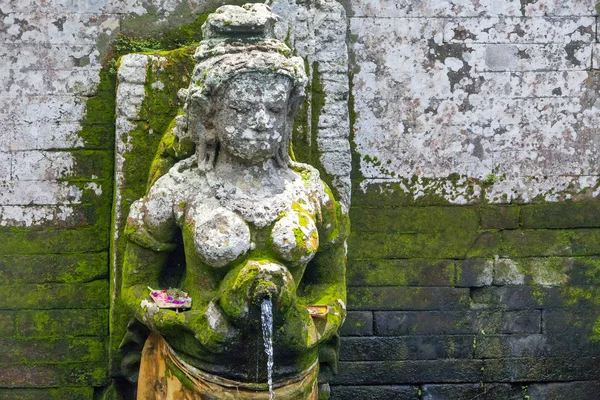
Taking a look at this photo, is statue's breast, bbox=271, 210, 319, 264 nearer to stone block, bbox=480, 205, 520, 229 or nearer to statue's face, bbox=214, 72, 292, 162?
statue's face, bbox=214, 72, 292, 162

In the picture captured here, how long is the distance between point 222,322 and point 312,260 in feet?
2.60

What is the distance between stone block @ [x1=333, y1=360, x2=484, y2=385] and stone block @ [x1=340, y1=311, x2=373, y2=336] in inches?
8.3

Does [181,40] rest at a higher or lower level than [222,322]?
higher

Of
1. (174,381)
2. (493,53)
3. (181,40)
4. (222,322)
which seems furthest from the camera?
(493,53)

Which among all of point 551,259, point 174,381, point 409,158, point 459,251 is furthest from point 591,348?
point 174,381


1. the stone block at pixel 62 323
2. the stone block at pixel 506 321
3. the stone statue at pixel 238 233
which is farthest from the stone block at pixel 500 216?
the stone block at pixel 62 323

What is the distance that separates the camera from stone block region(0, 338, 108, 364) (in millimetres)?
7324

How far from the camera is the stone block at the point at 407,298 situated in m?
7.71

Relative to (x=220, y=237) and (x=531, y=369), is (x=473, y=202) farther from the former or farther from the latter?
(x=220, y=237)

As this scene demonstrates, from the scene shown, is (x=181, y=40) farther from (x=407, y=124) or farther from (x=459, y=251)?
(x=459, y=251)

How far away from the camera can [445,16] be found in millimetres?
7512

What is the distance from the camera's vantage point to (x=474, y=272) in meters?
7.77

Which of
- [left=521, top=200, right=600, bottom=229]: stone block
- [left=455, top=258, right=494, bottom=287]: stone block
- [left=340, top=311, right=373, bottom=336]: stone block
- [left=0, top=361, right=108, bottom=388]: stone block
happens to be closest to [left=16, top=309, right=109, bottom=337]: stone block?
[left=0, top=361, right=108, bottom=388]: stone block

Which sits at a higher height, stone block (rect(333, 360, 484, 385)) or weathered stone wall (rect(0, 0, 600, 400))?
weathered stone wall (rect(0, 0, 600, 400))
